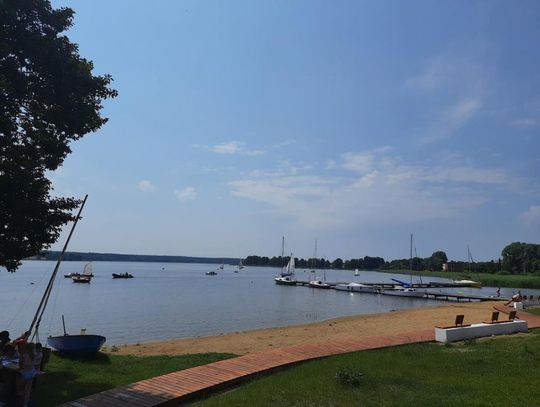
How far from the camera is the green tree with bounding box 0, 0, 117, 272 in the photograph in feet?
34.5

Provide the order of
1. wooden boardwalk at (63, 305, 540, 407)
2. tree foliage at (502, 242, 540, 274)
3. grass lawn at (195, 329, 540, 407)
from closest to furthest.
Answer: grass lawn at (195, 329, 540, 407), wooden boardwalk at (63, 305, 540, 407), tree foliage at (502, 242, 540, 274)

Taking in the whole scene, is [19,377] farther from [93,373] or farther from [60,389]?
[93,373]

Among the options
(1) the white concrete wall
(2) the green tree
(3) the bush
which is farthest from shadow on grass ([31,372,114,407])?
(1) the white concrete wall

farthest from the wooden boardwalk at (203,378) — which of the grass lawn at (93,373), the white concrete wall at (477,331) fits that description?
the white concrete wall at (477,331)

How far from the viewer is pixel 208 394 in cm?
976

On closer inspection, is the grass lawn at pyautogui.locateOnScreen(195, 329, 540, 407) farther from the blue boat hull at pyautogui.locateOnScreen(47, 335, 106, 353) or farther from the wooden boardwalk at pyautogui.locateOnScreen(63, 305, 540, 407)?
the blue boat hull at pyautogui.locateOnScreen(47, 335, 106, 353)

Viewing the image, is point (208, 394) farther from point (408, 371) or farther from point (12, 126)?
point (12, 126)

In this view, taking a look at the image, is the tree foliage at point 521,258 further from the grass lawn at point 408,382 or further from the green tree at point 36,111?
the green tree at point 36,111

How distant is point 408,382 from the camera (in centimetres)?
1003

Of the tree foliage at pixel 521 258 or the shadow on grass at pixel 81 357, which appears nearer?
the shadow on grass at pixel 81 357

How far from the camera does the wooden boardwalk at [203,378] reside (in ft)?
28.9

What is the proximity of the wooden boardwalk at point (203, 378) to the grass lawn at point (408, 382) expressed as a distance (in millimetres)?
397

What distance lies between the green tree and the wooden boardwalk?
4356 mm

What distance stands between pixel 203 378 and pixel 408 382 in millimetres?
4263
